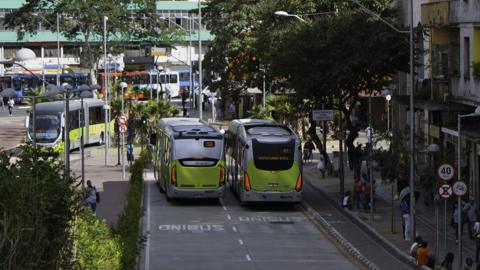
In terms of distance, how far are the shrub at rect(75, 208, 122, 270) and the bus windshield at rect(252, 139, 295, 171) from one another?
17920mm

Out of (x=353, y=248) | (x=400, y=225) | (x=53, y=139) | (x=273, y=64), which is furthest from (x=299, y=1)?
(x=353, y=248)

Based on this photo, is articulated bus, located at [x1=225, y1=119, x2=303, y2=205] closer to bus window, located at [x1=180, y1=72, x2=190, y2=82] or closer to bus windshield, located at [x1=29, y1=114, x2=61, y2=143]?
bus windshield, located at [x1=29, y1=114, x2=61, y2=143]

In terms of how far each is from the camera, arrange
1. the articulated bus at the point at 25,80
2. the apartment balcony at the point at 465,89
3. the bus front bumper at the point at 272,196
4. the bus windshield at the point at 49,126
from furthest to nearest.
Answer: the articulated bus at the point at 25,80 < the bus windshield at the point at 49,126 < the bus front bumper at the point at 272,196 < the apartment balcony at the point at 465,89

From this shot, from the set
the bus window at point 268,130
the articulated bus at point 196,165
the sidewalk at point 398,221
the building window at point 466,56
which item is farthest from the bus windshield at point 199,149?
the building window at point 466,56

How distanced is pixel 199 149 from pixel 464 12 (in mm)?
10757

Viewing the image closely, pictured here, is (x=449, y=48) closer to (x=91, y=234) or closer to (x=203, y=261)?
(x=203, y=261)

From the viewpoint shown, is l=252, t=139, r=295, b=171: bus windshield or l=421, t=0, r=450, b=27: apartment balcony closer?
l=252, t=139, r=295, b=171: bus windshield

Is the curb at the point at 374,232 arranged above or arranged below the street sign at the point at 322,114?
below

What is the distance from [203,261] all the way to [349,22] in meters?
16.5

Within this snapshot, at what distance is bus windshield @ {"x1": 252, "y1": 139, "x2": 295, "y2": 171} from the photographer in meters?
45.0

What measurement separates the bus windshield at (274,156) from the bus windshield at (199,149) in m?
1.72

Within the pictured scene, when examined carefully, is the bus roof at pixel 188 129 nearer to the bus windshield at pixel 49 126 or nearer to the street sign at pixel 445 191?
the street sign at pixel 445 191

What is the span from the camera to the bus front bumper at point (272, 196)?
44.9 meters

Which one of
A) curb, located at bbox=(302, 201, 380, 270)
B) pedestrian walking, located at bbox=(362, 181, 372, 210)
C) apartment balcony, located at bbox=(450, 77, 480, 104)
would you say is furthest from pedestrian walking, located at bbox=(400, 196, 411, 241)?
pedestrian walking, located at bbox=(362, 181, 372, 210)
